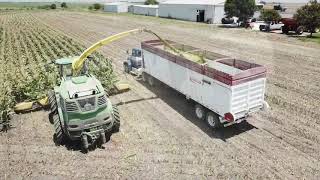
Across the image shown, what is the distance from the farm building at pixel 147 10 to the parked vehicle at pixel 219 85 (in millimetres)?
56906

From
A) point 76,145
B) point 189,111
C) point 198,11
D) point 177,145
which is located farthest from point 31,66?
point 198,11

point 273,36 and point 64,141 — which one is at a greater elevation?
point 273,36

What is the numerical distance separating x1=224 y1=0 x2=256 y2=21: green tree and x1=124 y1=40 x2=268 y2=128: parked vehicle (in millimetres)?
30469

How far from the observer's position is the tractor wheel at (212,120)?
12.6 m

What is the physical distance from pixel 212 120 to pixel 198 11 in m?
44.1

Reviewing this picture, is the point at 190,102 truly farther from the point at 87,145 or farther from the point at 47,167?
the point at 47,167

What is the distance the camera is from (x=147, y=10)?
74062mm

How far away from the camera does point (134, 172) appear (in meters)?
10.3

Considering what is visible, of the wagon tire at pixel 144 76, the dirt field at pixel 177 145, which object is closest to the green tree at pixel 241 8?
the dirt field at pixel 177 145

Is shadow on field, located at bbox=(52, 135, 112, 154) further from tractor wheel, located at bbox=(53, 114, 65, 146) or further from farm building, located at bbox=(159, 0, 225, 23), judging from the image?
farm building, located at bbox=(159, 0, 225, 23)

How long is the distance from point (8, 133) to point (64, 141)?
9.03 feet

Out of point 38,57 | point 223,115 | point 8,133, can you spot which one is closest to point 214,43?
point 38,57

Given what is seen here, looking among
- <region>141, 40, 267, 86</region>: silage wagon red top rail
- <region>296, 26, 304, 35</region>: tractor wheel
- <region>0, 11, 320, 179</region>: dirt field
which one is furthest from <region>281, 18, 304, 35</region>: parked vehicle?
<region>141, 40, 267, 86</region>: silage wagon red top rail

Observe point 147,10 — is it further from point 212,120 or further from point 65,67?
point 212,120
